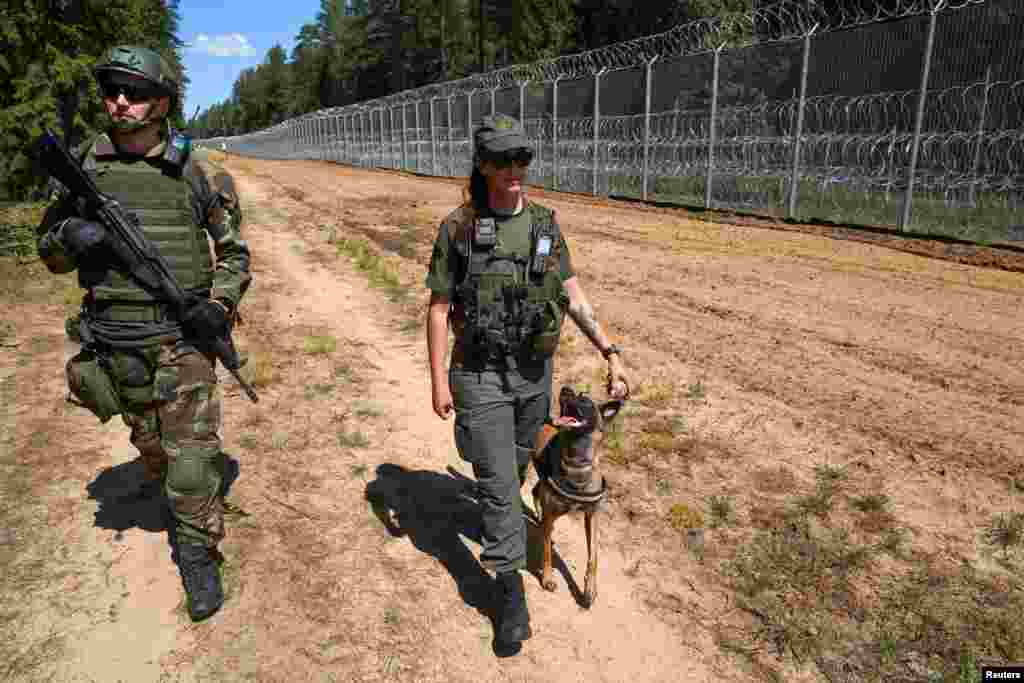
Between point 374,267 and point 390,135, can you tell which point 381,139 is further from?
point 374,267

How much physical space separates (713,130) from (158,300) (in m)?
12.5

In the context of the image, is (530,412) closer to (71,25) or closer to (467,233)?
(467,233)

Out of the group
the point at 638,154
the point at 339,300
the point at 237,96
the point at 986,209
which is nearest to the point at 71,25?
the point at 339,300

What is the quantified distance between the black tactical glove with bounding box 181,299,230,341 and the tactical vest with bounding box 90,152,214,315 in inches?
5.8

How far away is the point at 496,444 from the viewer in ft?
8.45

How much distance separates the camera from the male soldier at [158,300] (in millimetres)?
2564

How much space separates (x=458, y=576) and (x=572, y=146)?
1654 centimetres

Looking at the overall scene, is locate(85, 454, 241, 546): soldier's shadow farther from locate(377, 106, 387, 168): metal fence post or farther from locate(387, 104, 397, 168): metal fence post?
locate(377, 106, 387, 168): metal fence post

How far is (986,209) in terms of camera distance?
9.49 metres

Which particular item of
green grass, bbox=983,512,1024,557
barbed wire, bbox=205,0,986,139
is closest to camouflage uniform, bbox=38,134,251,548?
green grass, bbox=983,512,1024,557

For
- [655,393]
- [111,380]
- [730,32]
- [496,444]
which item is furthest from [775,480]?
[730,32]

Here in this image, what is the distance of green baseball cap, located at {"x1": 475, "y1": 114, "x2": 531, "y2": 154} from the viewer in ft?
7.72

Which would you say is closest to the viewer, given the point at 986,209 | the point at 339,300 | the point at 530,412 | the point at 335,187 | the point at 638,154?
the point at 530,412

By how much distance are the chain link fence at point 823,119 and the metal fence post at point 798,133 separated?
0.03 m
